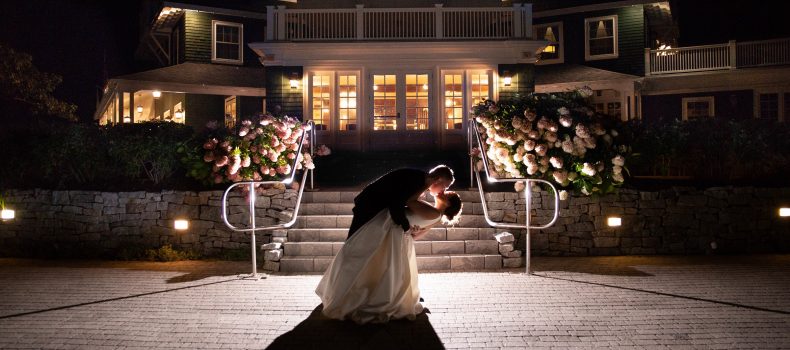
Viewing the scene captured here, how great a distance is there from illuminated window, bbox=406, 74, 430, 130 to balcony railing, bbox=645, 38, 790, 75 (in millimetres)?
9482

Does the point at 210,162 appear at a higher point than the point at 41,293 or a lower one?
higher

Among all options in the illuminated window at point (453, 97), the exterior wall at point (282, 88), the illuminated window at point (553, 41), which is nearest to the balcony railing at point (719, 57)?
the illuminated window at point (553, 41)

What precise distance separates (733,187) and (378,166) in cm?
694

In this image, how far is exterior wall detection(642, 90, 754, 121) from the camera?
23.1 m

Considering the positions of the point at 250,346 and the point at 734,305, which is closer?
the point at 250,346

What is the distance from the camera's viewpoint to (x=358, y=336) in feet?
18.3

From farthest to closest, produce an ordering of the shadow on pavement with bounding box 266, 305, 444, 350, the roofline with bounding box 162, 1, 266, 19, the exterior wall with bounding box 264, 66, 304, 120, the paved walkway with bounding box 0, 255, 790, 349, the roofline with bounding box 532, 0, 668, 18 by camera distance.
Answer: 1. the roofline with bounding box 532, 0, 668, 18
2. the roofline with bounding box 162, 1, 266, 19
3. the exterior wall with bounding box 264, 66, 304, 120
4. the paved walkway with bounding box 0, 255, 790, 349
5. the shadow on pavement with bounding box 266, 305, 444, 350

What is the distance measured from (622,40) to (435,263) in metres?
15.1

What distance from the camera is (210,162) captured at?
35.1 feet

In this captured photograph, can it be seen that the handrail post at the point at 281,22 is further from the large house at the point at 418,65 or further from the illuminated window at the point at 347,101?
the illuminated window at the point at 347,101

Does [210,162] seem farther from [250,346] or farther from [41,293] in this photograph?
[250,346]

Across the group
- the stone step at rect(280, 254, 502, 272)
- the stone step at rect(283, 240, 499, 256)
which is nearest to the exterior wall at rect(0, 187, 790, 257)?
the stone step at rect(283, 240, 499, 256)

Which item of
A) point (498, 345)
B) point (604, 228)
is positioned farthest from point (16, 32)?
point (498, 345)

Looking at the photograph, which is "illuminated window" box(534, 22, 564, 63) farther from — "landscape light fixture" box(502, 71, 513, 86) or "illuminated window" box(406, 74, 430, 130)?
"illuminated window" box(406, 74, 430, 130)
